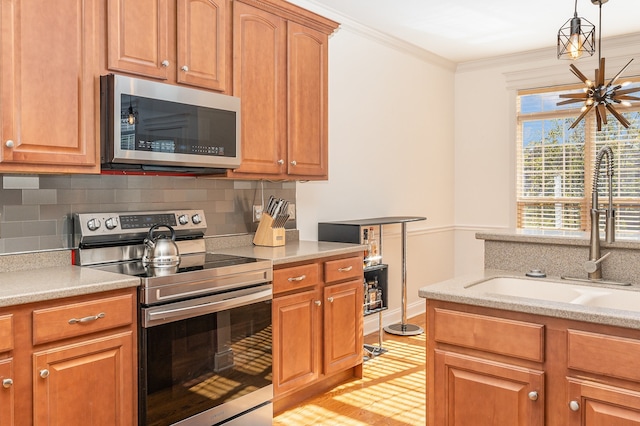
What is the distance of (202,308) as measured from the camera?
2.38m

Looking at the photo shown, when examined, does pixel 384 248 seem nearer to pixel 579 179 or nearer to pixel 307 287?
pixel 307 287

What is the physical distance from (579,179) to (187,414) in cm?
441

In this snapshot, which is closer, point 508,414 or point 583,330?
point 583,330

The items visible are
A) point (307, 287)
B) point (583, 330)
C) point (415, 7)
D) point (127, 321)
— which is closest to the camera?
point (583, 330)

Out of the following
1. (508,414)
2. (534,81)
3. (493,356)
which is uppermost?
(534,81)

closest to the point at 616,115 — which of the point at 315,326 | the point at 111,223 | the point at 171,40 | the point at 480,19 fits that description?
the point at 480,19

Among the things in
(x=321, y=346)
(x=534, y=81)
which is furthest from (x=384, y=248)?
(x=534, y=81)

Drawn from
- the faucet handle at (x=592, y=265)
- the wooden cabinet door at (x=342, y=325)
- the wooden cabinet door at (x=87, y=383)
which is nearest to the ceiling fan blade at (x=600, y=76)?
the faucet handle at (x=592, y=265)

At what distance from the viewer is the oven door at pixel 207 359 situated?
222 centimetres

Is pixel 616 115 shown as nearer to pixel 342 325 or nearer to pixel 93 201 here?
pixel 342 325

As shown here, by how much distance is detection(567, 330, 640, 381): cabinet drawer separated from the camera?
1518 millimetres

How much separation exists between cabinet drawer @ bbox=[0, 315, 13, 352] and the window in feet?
15.7

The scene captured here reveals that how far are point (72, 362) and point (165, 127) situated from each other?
3.76 ft

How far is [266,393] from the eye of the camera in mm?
2754
